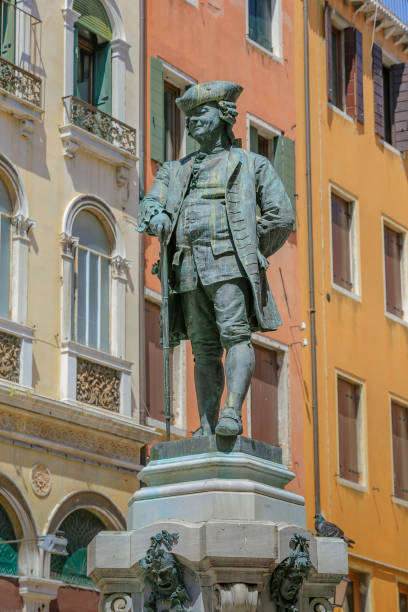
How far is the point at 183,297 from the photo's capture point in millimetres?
9922

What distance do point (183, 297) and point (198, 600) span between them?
2.09m

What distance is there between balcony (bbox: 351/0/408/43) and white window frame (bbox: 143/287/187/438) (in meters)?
9.89

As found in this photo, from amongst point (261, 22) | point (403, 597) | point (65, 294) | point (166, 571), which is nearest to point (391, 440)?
point (403, 597)

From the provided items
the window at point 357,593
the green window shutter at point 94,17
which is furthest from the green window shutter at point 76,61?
the window at point 357,593

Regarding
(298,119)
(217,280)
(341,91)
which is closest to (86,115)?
(298,119)

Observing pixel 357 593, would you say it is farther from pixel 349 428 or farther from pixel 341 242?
pixel 341 242

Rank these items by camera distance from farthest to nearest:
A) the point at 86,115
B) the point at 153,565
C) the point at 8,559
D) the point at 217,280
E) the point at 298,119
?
the point at 298,119 → the point at 86,115 → the point at 8,559 → the point at 217,280 → the point at 153,565

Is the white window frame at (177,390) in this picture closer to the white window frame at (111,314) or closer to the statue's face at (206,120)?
the white window frame at (111,314)

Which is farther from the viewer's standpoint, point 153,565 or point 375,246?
point 375,246

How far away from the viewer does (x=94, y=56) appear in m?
23.0

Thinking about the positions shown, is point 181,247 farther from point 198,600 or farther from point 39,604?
point 39,604

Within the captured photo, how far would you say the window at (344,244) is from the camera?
28062mm

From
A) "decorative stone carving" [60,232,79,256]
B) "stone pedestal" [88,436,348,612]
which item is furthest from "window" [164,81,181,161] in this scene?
"stone pedestal" [88,436,348,612]

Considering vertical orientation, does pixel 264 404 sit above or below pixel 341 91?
below
